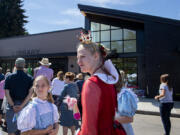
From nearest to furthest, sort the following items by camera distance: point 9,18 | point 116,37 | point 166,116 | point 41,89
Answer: point 41,89 < point 166,116 < point 116,37 < point 9,18

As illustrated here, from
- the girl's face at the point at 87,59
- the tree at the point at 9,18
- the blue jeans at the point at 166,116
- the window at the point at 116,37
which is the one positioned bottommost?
the blue jeans at the point at 166,116

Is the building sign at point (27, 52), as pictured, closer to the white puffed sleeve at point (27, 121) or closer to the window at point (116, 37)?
the window at point (116, 37)

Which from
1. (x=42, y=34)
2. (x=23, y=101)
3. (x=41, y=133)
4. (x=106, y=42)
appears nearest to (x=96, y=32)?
(x=106, y=42)

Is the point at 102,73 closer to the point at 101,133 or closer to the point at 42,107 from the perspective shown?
the point at 101,133

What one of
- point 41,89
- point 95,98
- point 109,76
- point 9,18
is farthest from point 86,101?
point 9,18

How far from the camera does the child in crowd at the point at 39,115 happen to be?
2297 millimetres

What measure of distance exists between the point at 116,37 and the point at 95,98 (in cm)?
1482

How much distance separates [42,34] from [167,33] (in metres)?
12.0

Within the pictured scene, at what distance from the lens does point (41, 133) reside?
Result: 2.39m

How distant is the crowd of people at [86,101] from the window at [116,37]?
35.4 ft

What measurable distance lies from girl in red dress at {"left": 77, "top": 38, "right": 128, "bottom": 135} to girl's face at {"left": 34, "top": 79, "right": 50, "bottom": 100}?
1163 mm

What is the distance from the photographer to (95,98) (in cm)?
137

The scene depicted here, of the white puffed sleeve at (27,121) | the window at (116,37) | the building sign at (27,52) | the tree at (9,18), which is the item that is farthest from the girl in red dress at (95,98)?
the tree at (9,18)

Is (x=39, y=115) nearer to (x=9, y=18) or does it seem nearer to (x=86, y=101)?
(x=86, y=101)
